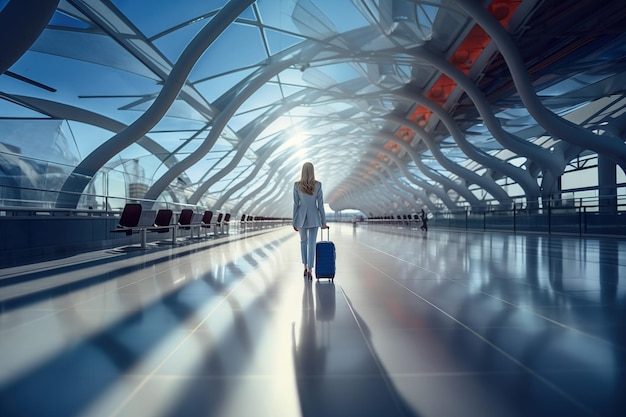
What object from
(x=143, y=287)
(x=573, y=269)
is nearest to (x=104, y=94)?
(x=143, y=287)

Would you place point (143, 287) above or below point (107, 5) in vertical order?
below

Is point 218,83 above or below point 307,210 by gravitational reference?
above

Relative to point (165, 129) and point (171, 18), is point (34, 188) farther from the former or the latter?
point (165, 129)

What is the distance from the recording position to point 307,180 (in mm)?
5453

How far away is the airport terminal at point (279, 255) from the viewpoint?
1898 millimetres

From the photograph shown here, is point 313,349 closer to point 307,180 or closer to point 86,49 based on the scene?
point 307,180

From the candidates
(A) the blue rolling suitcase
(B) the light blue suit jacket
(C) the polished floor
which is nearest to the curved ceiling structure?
(B) the light blue suit jacket

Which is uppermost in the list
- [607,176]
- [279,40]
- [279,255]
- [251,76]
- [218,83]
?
[279,40]

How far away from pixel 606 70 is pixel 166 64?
23.5 metres

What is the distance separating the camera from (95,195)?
32.3 ft

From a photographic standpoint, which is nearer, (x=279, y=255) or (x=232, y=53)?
(x=279, y=255)

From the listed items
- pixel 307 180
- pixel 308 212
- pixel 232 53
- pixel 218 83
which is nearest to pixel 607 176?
pixel 232 53

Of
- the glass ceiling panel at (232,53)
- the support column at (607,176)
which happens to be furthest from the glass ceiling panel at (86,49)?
the support column at (607,176)

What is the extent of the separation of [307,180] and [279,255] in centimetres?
385
